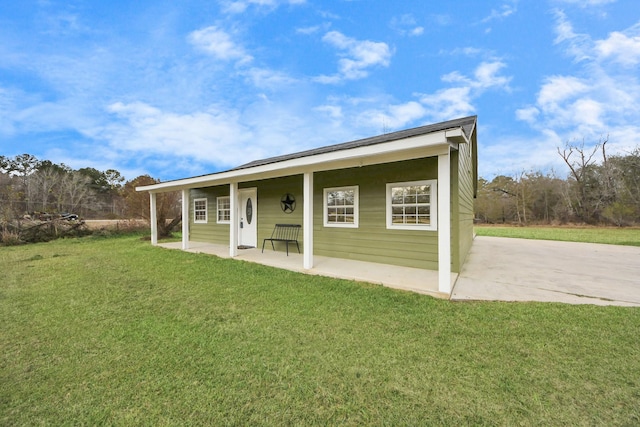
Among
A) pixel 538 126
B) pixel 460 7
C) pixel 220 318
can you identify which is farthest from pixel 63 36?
pixel 538 126

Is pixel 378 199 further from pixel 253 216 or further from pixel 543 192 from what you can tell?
pixel 543 192

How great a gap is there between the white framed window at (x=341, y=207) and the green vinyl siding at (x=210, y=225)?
4449 mm

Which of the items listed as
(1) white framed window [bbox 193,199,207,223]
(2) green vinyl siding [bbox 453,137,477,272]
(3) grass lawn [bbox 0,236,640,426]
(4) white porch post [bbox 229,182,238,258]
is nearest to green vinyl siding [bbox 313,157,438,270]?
(2) green vinyl siding [bbox 453,137,477,272]

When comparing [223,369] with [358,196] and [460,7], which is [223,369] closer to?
→ [358,196]

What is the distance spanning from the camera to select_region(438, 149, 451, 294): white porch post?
11.9 ft

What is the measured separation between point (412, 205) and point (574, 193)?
→ 2637cm

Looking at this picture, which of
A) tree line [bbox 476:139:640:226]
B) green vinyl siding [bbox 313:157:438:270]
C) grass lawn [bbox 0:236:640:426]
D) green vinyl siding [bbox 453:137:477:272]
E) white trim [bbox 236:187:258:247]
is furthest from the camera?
tree line [bbox 476:139:640:226]

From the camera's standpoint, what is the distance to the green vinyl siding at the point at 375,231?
17.1 feet

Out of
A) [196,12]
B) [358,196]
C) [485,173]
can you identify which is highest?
[196,12]

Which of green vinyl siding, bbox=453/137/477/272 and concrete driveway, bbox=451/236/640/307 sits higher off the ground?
green vinyl siding, bbox=453/137/477/272

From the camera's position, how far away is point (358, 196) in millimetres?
6184

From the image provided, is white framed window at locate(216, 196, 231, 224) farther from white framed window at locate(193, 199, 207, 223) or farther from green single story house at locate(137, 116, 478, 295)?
green single story house at locate(137, 116, 478, 295)

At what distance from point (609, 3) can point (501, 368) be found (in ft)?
39.5

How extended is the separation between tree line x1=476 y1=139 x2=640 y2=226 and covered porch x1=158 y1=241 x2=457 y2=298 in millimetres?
23957
